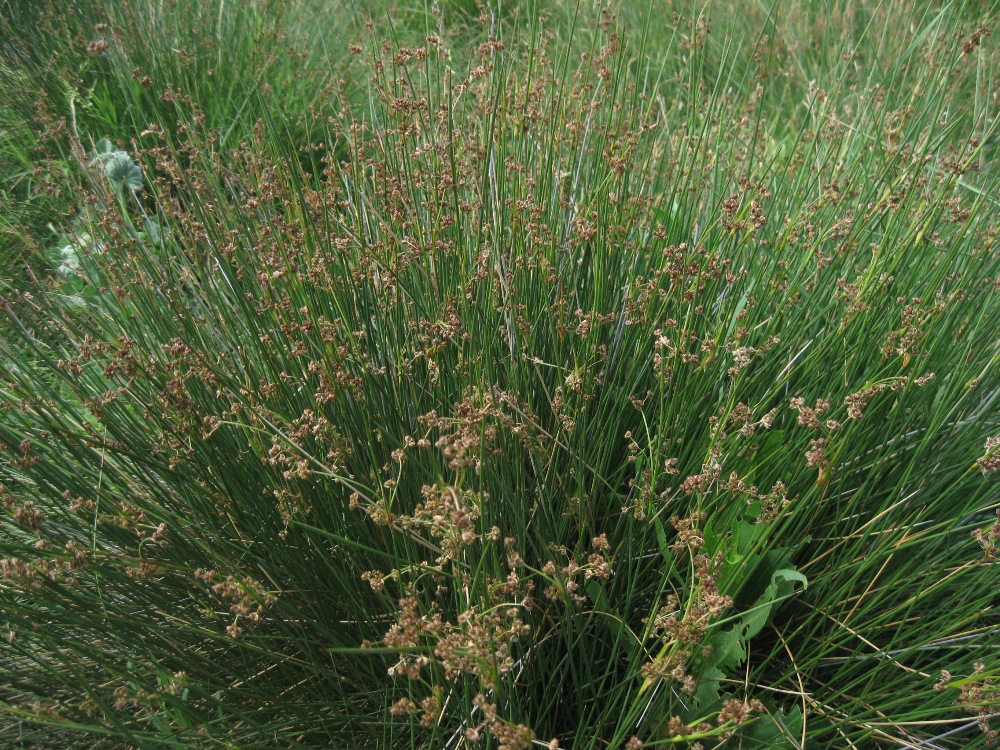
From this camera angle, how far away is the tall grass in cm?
152

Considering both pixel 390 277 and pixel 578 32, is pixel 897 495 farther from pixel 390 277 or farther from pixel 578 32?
pixel 578 32

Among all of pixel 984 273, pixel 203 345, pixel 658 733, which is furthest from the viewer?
pixel 984 273

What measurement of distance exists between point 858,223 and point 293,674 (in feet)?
6.27

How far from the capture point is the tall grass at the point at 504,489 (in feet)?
4.99

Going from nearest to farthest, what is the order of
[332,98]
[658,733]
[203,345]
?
[658,733] → [203,345] → [332,98]

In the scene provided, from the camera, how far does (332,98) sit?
4332 millimetres

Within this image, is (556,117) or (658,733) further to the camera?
(556,117)

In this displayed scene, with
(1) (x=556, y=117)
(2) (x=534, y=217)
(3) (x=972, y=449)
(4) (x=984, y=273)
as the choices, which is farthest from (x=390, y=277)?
(4) (x=984, y=273)

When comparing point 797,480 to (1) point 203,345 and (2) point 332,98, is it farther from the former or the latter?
(2) point 332,98

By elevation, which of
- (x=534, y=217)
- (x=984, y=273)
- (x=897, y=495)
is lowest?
(x=897, y=495)

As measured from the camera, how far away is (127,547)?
1.77 meters

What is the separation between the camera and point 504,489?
1.59 m

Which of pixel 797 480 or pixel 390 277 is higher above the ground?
pixel 390 277

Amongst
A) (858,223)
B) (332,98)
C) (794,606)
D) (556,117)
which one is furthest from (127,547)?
(332,98)
